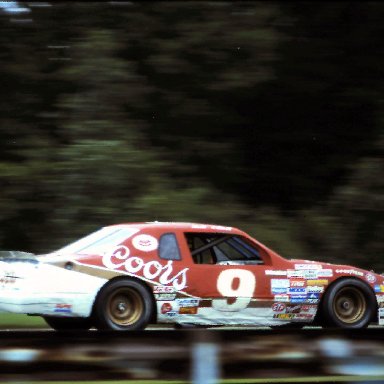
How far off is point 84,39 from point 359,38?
23.9ft

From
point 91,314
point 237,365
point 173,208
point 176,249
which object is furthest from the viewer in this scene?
point 173,208

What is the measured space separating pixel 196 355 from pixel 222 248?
5.22m

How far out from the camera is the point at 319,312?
11523 millimetres

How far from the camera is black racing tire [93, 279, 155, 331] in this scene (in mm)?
10281

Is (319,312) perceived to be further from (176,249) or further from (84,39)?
(84,39)

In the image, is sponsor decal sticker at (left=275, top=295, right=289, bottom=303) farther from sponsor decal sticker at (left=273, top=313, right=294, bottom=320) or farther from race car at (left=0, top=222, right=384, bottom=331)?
sponsor decal sticker at (left=273, top=313, right=294, bottom=320)

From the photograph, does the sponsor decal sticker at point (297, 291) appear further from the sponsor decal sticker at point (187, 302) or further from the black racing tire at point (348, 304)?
the sponsor decal sticker at point (187, 302)

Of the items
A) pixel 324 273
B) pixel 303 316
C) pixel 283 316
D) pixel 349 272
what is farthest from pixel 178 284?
pixel 349 272

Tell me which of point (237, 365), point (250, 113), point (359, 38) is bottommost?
point (237, 365)

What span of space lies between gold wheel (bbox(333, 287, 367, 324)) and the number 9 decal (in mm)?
1088

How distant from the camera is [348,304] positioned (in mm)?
11641

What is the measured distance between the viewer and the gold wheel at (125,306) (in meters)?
10.4

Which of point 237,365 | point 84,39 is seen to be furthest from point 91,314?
point 84,39

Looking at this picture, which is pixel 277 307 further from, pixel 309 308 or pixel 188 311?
pixel 188 311
